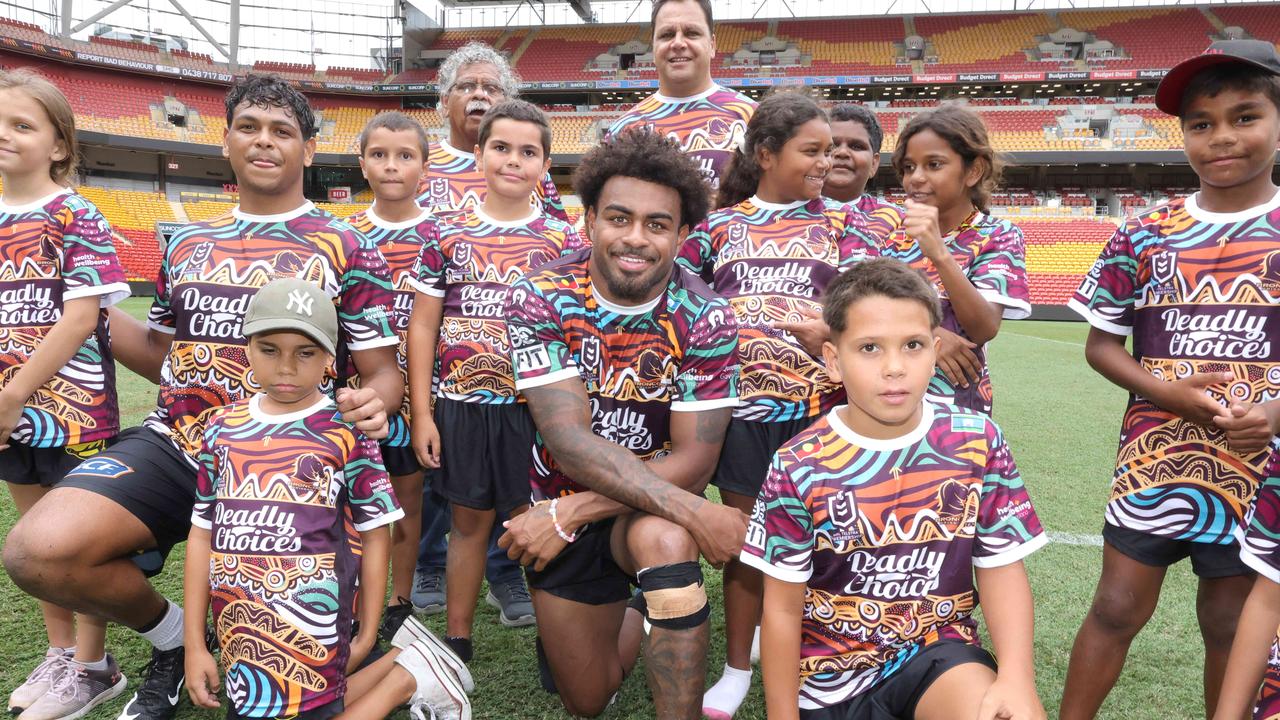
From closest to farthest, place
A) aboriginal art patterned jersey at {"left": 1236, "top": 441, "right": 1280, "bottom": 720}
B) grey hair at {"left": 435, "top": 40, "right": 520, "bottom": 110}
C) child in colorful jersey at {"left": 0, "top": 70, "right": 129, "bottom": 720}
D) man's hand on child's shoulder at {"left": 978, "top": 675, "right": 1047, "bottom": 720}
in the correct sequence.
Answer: man's hand on child's shoulder at {"left": 978, "top": 675, "right": 1047, "bottom": 720} → aboriginal art patterned jersey at {"left": 1236, "top": 441, "right": 1280, "bottom": 720} → child in colorful jersey at {"left": 0, "top": 70, "right": 129, "bottom": 720} → grey hair at {"left": 435, "top": 40, "right": 520, "bottom": 110}

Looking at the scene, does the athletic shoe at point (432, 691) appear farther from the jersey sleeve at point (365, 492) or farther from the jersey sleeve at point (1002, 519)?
the jersey sleeve at point (1002, 519)

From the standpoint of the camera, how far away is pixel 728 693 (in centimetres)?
269

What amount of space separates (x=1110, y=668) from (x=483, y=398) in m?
2.41

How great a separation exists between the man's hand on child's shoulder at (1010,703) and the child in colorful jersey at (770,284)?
3.51 feet

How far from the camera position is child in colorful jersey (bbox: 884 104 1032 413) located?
→ 2.65 meters

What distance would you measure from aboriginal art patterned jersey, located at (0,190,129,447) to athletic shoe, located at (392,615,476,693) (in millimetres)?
1361

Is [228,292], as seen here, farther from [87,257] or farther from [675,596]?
[675,596]

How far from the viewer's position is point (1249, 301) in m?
2.18

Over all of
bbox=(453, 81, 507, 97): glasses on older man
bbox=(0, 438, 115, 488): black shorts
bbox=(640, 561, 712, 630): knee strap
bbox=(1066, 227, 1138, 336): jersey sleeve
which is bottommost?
bbox=(640, 561, 712, 630): knee strap

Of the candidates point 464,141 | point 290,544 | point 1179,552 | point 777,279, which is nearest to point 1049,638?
point 1179,552

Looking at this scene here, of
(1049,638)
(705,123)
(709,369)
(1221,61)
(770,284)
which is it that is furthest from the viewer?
(705,123)

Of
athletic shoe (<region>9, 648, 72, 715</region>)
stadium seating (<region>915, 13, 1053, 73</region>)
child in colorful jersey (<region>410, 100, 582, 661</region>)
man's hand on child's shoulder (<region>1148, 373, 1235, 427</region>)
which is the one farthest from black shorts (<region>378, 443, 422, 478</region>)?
stadium seating (<region>915, 13, 1053, 73</region>)

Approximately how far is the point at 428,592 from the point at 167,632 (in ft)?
4.07

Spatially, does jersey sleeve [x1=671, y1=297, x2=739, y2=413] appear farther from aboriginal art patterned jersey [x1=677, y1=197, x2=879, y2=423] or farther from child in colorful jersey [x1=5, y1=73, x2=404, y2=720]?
child in colorful jersey [x1=5, y1=73, x2=404, y2=720]
